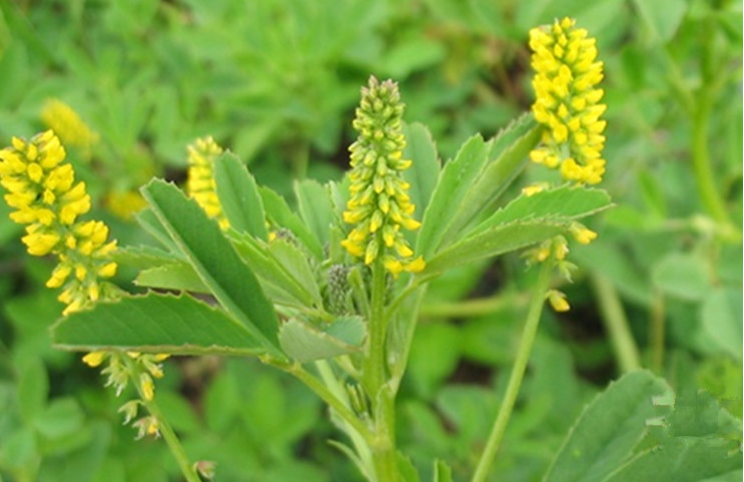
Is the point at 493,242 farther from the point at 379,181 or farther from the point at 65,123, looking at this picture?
the point at 65,123

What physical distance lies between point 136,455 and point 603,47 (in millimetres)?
1429

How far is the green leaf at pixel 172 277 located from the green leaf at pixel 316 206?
0.74 ft

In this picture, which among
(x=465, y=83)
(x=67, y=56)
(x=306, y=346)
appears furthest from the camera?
(x=465, y=83)

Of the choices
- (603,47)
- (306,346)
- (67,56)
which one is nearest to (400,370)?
(306,346)

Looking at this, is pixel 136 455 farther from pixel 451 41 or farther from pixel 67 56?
pixel 451 41

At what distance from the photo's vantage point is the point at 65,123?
2.16 metres

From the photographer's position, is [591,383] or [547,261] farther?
[591,383]

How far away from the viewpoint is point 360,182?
3.09 feet

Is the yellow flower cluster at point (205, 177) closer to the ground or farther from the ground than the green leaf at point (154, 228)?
farther from the ground

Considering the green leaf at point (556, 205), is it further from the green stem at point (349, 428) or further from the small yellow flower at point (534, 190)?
the green stem at point (349, 428)

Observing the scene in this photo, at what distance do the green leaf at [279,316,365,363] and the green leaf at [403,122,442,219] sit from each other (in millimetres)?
300

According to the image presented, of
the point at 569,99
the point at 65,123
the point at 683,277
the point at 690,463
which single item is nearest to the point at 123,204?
the point at 65,123

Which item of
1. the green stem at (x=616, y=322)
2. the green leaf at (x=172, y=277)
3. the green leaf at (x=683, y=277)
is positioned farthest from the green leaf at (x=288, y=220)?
the green stem at (x=616, y=322)

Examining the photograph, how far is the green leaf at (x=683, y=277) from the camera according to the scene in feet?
6.73
